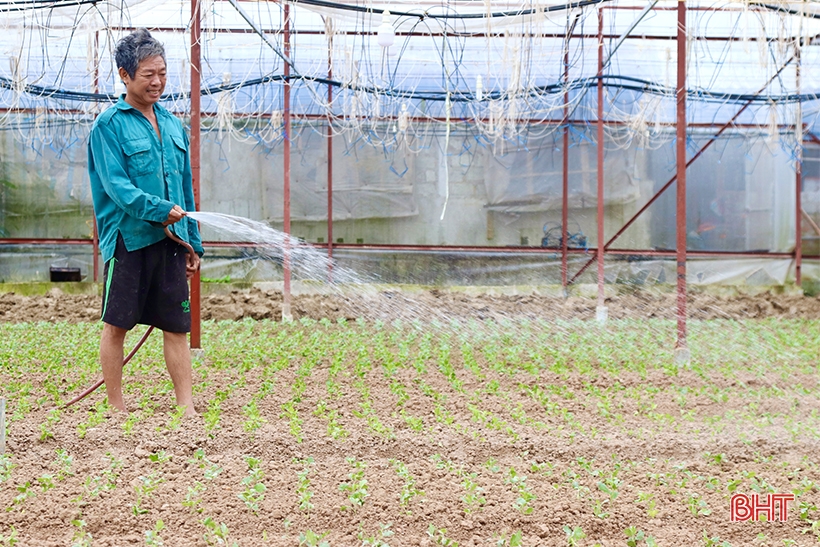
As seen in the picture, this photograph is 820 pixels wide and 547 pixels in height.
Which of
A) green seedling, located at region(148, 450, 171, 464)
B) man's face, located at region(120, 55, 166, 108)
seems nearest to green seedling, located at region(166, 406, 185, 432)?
green seedling, located at region(148, 450, 171, 464)

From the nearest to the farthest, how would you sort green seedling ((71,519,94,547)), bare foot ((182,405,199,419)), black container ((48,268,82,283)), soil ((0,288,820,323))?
green seedling ((71,519,94,547)) < bare foot ((182,405,199,419)) < soil ((0,288,820,323)) < black container ((48,268,82,283))

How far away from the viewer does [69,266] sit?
12336 millimetres

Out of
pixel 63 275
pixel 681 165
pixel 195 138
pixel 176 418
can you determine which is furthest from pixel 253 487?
pixel 63 275

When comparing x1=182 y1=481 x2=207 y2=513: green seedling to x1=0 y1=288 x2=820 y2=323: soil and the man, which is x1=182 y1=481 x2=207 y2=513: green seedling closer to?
the man

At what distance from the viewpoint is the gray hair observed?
4.02 meters

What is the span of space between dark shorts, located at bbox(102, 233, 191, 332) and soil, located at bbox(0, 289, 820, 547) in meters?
→ 0.47

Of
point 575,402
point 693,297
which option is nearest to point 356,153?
point 693,297

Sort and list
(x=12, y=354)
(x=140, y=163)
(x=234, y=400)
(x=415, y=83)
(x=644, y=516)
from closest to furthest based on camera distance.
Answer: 1. (x=644, y=516)
2. (x=140, y=163)
3. (x=234, y=400)
4. (x=12, y=354)
5. (x=415, y=83)

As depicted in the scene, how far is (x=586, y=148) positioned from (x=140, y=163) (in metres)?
9.34

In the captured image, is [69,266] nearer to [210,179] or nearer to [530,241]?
[210,179]

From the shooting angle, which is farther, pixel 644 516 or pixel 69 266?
pixel 69 266

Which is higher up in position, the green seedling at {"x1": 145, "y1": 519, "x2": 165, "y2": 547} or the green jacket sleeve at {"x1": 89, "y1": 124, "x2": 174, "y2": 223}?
the green jacket sleeve at {"x1": 89, "y1": 124, "x2": 174, "y2": 223}

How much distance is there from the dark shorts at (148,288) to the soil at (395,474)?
469 millimetres

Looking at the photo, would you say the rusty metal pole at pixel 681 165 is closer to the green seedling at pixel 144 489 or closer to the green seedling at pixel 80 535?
the green seedling at pixel 144 489
